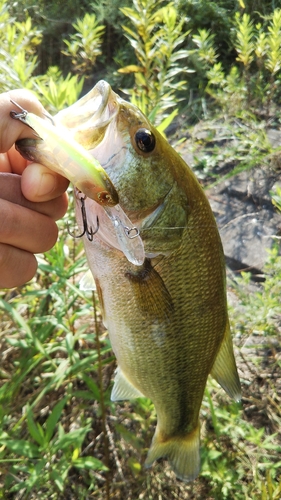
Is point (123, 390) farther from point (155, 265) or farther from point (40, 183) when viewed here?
point (40, 183)

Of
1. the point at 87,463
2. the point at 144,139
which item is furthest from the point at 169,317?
the point at 87,463

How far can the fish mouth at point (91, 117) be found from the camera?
38.0 inches

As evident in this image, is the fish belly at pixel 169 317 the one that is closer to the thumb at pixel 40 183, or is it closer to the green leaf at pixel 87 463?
the thumb at pixel 40 183

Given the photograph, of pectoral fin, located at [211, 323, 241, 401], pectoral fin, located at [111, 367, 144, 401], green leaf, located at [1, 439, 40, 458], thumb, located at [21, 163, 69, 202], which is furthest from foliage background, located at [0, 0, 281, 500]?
thumb, located at [21, 163, 69, 202]

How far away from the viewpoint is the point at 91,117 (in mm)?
980

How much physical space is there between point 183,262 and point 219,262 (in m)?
0.14

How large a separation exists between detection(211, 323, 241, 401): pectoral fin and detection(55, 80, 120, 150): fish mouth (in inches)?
34.4

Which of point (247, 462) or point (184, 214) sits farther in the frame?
point (247, 462)

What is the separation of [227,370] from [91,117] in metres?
1.01

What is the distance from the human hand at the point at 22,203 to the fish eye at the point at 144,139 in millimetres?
226

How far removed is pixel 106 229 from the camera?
3.51 ft

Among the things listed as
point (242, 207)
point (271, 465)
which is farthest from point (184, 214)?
point (242, 207)

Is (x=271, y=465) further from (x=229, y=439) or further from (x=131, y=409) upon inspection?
(x=131, y=409)

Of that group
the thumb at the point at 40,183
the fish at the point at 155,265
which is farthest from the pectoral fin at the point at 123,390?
the thumb at the point at 40,183
